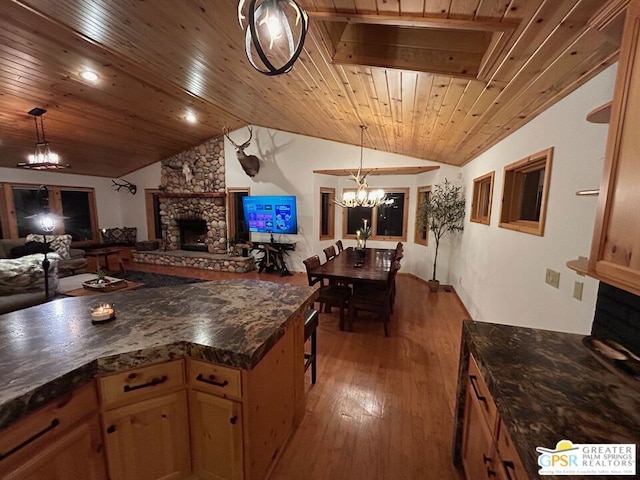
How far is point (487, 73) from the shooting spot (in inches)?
62.9

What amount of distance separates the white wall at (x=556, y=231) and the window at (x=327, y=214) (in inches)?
144

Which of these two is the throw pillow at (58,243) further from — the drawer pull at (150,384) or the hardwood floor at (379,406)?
the drawer pull at (150,384)

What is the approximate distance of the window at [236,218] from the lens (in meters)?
6.62

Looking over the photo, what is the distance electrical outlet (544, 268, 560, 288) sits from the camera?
186 cm

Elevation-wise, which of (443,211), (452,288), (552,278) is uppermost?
(443,211)

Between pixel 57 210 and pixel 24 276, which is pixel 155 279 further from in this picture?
pixel 57 210

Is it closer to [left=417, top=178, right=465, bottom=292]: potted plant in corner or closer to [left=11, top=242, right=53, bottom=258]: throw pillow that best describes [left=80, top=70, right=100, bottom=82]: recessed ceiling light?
[left=11, top=242, right=53, bottom=258]: throw pillow

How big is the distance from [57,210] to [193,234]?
3.07 m

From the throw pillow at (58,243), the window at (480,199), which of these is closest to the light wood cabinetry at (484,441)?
the window at (480,199)

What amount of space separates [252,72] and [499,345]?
121 inches

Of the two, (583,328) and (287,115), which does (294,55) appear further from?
(287,115)

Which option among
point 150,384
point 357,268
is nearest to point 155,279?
point 357,268

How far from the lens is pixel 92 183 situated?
7.08 meters

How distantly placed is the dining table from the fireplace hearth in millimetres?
4445
